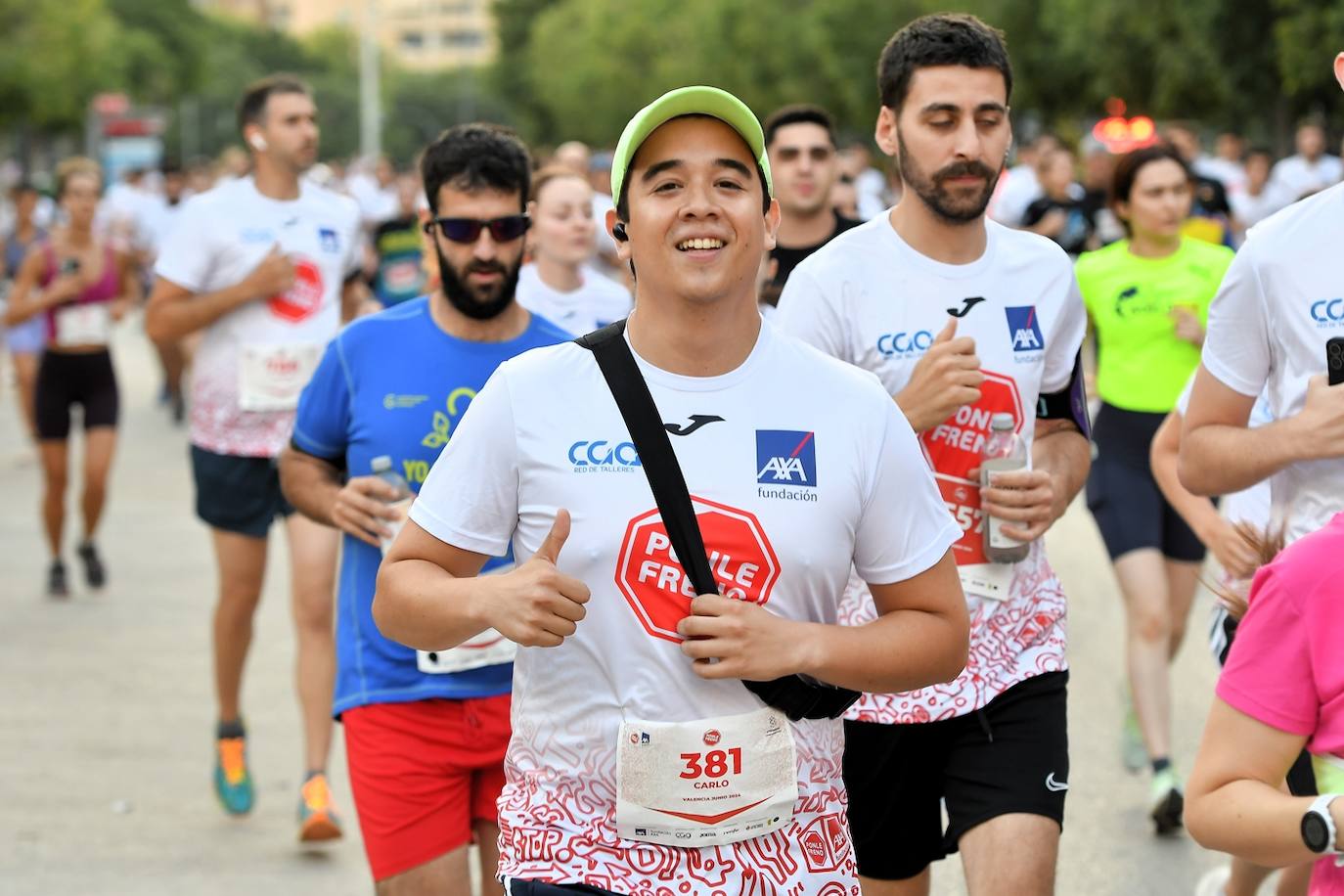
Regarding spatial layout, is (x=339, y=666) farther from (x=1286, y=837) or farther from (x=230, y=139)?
(x=230, y=139)

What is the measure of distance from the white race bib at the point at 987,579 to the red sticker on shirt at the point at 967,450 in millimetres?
16

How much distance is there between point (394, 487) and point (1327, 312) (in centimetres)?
200

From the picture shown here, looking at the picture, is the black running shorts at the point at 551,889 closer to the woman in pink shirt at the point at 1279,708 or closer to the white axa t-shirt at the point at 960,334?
the woman in pink shirt at the point at 1279,708

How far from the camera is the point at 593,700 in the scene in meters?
3.16

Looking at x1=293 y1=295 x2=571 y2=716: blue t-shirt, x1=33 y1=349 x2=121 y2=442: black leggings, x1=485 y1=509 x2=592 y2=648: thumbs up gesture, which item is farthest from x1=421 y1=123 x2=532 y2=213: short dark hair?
x1=33 y1=349 x2=121 y2=442: black leggings

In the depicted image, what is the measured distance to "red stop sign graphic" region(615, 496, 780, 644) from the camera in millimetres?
3055

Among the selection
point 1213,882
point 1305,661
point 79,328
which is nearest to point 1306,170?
point 79,328

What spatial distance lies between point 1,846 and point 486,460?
4186mm

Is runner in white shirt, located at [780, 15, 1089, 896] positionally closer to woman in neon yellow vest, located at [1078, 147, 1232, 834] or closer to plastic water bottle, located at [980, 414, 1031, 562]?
plastic water bottle, located at [980, 414, 1031, 562]

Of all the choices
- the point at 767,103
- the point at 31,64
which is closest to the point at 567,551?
the point at 31,64

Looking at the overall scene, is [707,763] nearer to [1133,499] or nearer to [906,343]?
[906,343]

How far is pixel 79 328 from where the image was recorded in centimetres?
1103

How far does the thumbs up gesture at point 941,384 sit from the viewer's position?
402 cm

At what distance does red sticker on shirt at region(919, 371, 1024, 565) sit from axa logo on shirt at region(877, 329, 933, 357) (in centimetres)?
15
